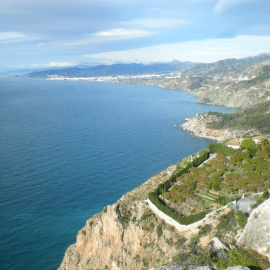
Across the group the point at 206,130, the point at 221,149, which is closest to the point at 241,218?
the point at 221,149

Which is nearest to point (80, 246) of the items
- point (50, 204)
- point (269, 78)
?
point (50, 204)

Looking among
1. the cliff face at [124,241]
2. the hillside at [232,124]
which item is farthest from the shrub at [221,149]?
the hillside at [232,124]

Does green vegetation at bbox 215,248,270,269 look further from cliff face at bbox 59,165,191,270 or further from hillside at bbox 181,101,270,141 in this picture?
hillside at bbox 181,101,270,141

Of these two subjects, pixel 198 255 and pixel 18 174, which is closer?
pixel 198 255

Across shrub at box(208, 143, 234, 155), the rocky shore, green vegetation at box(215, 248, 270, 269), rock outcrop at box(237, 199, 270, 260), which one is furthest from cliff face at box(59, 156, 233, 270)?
the rocky shore

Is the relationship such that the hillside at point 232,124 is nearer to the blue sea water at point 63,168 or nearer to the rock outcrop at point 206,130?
the rock outcrop at point 206,130

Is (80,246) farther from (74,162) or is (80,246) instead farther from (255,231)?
(74,162)
